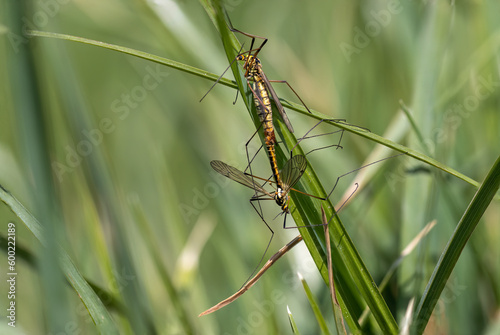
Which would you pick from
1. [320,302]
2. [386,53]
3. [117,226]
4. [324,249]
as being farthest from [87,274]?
[386,53]

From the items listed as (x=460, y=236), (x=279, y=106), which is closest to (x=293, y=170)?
(x=279, y=106)

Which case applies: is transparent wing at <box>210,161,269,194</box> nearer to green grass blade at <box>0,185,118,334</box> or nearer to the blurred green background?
the blurred green background

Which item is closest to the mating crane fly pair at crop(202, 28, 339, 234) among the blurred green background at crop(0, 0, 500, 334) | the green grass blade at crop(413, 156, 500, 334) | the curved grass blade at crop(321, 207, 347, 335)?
the curved grass blade at crop(321, 207, 347, 335)

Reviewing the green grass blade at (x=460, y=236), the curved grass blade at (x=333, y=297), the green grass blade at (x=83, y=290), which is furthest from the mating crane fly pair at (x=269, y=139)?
the green grass blade at (x=83, y=290)

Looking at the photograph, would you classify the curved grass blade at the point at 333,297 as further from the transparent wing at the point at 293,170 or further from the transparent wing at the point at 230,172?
the transparent wing at the point at 230,172

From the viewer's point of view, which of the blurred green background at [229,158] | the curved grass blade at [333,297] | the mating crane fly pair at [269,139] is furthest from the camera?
the blurred green background at [229,158]

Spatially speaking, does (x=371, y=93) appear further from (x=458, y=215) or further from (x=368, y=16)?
(x=458, y=215)
